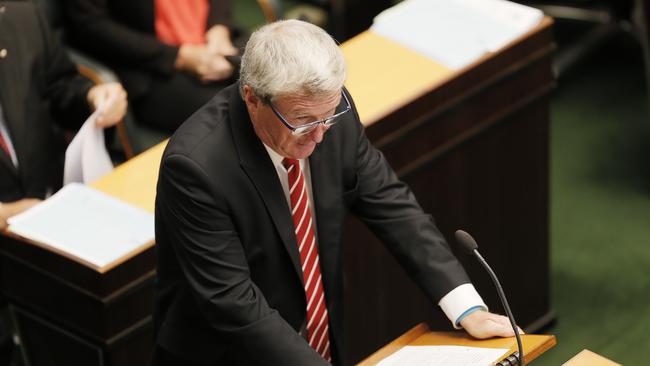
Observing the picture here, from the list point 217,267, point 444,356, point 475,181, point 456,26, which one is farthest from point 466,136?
point 217,267

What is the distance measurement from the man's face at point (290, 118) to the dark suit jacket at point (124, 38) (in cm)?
176

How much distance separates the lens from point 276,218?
8.39 ft

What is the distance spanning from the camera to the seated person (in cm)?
350

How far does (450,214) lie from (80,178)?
1139 millimetres

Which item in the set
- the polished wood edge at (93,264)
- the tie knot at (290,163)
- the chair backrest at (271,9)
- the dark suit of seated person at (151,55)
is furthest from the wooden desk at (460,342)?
the chair backrest at (271,9)

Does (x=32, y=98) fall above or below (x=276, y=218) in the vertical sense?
below

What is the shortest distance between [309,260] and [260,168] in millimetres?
281

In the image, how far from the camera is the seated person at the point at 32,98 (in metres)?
3.50

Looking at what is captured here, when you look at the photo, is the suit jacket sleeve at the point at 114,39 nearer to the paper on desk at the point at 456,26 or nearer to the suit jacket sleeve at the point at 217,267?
the paper on desk at the point at 456,26

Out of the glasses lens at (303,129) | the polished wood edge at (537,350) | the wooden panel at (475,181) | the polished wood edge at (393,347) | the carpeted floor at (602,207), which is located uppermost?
the glasses lens at (303,129)

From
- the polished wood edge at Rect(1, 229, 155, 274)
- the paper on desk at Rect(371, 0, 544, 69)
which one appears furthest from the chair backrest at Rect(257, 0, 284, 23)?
the polished wood edge at Rect(1, 229, 155, 274)

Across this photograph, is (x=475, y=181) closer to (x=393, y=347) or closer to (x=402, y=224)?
(x=402, y=224)

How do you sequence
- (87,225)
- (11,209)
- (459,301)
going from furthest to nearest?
(11,209)
(87,225)
(459,301)

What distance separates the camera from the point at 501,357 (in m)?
2.40
